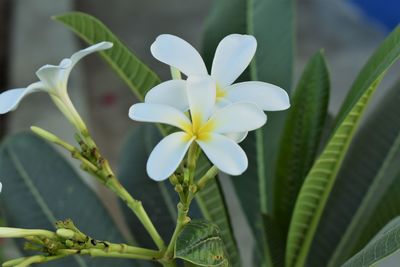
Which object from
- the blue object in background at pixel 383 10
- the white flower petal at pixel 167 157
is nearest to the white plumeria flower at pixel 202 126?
the white flower petal at pixel 167 157

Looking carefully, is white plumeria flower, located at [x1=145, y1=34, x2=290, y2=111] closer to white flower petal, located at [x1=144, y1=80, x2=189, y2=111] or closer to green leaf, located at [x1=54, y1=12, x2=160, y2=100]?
white flower petal, located at [x1=144, y1=80, x2=189, y2=111]

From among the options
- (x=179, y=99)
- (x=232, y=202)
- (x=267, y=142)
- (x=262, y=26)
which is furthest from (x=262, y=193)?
(x=232, y=202)

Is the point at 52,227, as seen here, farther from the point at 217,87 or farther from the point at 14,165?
the point at 217,87

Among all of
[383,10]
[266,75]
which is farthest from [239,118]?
[383,10]

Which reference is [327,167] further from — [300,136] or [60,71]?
[60,71]

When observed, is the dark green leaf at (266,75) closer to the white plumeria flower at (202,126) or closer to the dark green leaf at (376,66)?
the dark green leaf at (376,66)

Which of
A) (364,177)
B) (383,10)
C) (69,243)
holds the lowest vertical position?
(69,243)
